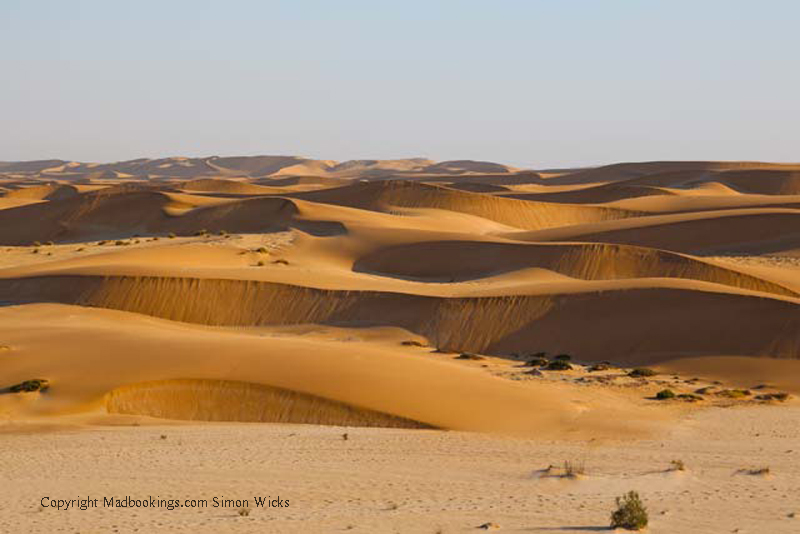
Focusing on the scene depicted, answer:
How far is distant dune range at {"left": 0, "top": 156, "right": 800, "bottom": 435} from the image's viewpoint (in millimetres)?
21594

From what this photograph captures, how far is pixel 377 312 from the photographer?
3344 centimetres

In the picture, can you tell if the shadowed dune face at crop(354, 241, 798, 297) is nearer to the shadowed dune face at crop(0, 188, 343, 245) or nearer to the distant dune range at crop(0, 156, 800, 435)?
the distant dune range at crop(0, 156, 800, 435)

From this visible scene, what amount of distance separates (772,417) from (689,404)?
2156 mm

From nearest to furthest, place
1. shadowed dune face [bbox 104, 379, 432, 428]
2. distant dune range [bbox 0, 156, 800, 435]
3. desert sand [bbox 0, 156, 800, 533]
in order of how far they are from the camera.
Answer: desert sand [bbox 0, 156, 800, 533] → shadowed dune face [bbox 104, 379, 432, 428] → distant dune range [bbox 0, 156, 800, 435]

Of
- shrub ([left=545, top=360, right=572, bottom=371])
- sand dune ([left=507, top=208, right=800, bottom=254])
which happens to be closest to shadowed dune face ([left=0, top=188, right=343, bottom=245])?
sand dune ([left=507, top=208, right=800, bottom=254])

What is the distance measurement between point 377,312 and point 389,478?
1910 centimetres

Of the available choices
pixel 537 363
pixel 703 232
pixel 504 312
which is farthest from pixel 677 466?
pixel 703 232

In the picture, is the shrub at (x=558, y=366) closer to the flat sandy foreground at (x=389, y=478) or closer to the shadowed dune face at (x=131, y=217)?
the flat sandy foreground at (x=389, y=478)

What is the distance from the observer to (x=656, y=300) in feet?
104

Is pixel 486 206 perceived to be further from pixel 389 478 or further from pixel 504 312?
pixel 389 478

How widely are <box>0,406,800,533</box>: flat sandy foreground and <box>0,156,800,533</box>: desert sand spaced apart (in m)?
0.06

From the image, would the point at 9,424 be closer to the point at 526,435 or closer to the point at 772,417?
the point at 526,435

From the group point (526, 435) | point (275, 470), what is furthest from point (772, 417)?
point (275, 470)

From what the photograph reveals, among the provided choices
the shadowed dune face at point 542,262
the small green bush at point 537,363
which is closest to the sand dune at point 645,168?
the shadowed dune face at point 542,262
